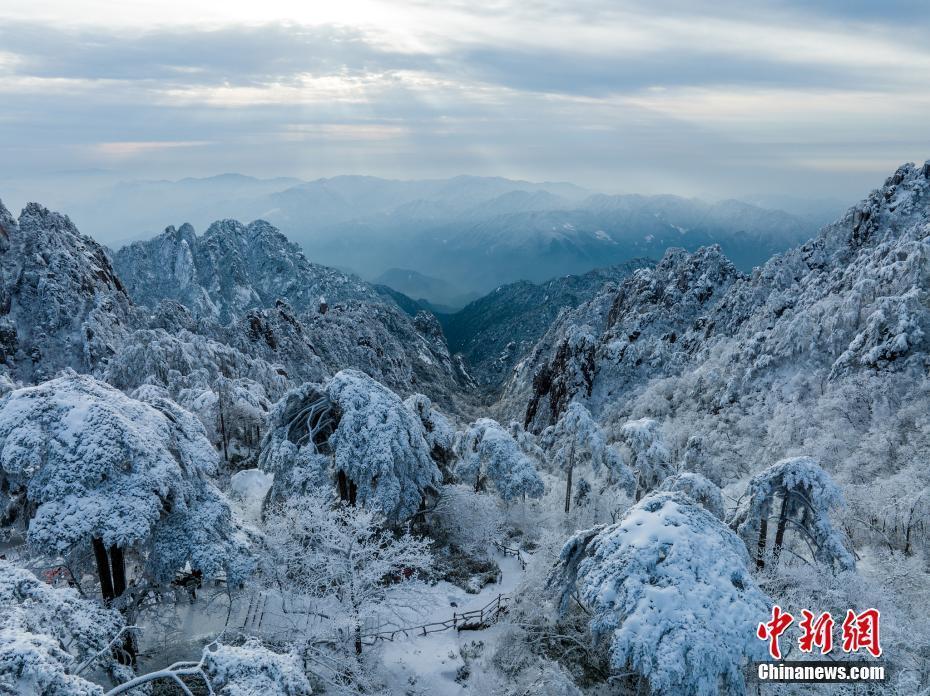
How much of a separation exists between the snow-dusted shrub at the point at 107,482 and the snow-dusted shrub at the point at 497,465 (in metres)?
18.0

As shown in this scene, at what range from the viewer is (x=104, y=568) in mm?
13578

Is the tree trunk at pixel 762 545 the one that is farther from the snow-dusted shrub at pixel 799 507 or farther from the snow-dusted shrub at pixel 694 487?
the snow-dusted shrub at pixel 694 487

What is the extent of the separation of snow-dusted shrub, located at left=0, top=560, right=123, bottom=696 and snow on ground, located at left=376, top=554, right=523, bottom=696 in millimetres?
9091

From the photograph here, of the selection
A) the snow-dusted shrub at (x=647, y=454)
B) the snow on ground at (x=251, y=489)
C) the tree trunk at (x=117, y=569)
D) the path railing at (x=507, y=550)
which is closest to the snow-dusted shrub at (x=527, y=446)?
the snow-dusted shrub at (x=647, y=454)

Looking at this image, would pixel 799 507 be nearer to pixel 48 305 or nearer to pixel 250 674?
pixel 250 674

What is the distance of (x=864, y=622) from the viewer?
13.5 metres

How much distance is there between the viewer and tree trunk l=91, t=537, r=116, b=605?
13352 mm

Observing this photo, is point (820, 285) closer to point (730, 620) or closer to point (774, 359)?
point (774, 359)

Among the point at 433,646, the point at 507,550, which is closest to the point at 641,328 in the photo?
the point at 507,550

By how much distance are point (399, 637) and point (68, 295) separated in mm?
70503

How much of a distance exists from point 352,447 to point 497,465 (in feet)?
36.8

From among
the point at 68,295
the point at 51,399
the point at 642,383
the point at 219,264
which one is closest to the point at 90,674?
the point at 51,399

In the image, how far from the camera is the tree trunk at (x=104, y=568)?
13.4 meters

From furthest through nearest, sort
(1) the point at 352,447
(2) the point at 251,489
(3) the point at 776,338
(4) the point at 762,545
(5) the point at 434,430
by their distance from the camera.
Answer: (3) the point at 776,338 < (5) the point at 434,430 < (2) the point at 251,489 < (1) the point at 352,447 < (4) the point at 762,545
